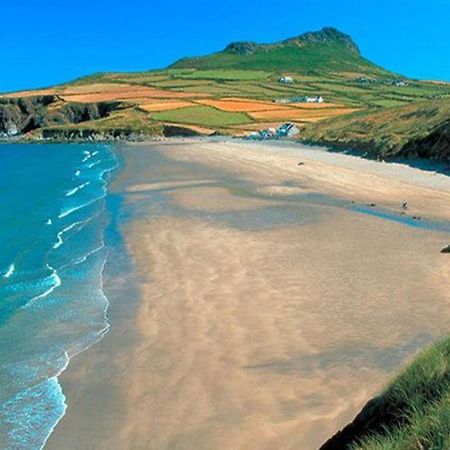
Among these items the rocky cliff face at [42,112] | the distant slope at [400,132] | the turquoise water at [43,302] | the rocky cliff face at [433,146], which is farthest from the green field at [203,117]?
the turquoise water at [43,302]

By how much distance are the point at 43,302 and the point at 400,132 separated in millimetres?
43726

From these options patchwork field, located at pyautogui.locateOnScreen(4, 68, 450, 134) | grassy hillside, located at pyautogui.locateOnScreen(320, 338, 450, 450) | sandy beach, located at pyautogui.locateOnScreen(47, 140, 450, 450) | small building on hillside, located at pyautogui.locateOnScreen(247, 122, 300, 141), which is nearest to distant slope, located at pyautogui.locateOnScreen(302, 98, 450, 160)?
small building on hillside, located at pyautogui.locateOnScreen(247, 122, 300, 141)

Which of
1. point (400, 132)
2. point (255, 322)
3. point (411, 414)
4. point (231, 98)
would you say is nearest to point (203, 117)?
point (231, 98)

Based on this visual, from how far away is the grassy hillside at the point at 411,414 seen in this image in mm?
4980

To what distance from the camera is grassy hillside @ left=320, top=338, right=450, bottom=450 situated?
4980 millimetres

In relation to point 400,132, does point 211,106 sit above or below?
above

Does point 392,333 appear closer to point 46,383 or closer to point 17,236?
point 46,383

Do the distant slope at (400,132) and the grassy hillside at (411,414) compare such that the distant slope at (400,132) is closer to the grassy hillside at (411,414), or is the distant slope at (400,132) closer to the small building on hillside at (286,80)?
the grassy hillside at (411,414)

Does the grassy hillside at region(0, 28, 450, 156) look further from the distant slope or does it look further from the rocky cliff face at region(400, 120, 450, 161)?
the rocky cliff face at region(400, 120, 450, 161)

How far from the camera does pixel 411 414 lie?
558cm

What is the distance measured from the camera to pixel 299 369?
10.8 metres

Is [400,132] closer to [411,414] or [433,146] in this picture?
[433,146]

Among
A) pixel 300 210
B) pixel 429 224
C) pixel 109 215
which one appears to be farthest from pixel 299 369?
pixel 109 215

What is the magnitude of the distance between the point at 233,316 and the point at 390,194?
69.0ft
